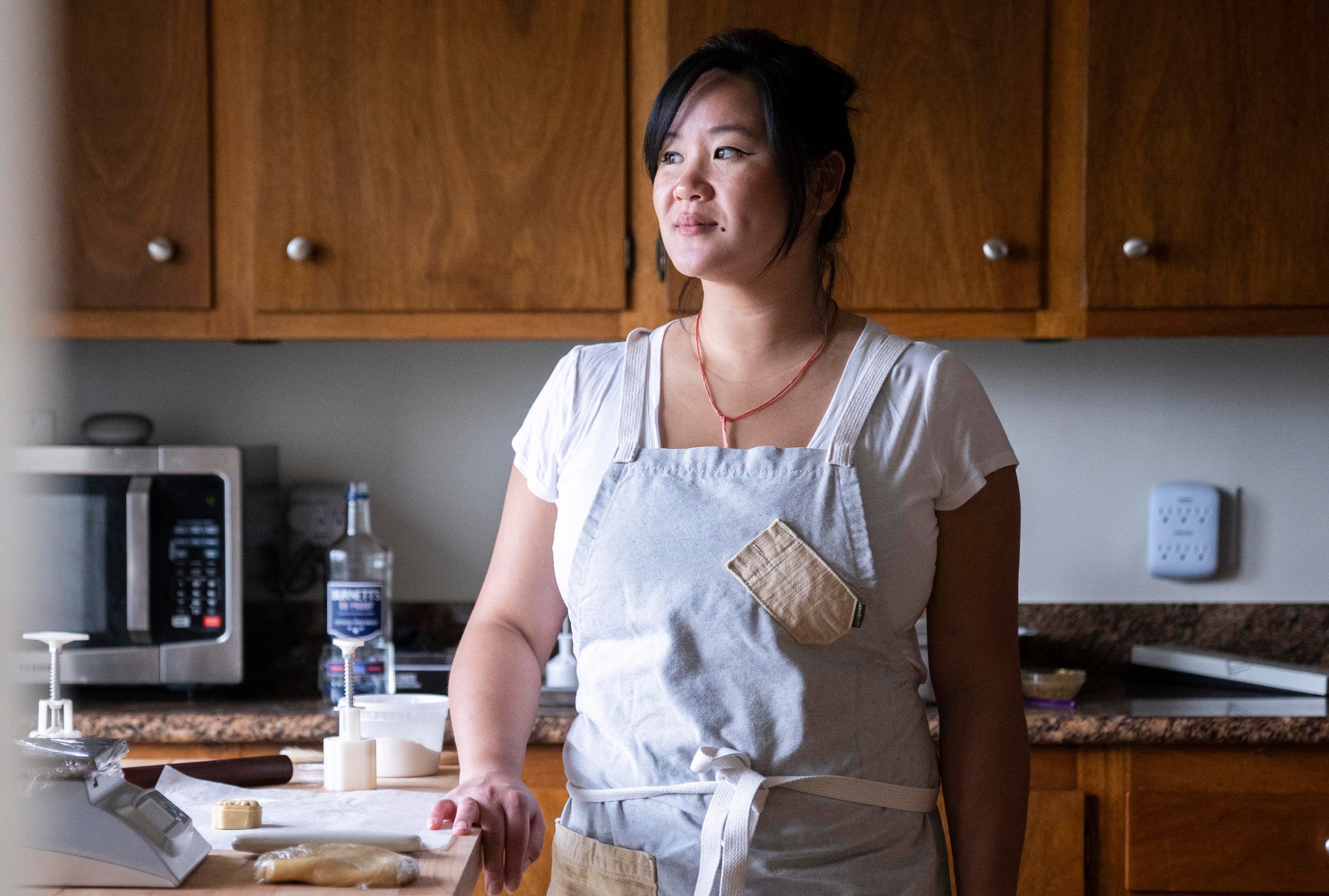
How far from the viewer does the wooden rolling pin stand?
3.21 feet

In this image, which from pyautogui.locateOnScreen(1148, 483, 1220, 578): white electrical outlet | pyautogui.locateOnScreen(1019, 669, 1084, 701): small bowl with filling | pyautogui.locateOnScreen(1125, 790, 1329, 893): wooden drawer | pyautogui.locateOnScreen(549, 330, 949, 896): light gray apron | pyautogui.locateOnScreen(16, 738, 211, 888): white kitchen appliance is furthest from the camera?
pyautogui.locateOnScreen(1148, 483, 1220, 578): white electrical outlet

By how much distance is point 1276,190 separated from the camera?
178 cm

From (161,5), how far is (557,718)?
118cm

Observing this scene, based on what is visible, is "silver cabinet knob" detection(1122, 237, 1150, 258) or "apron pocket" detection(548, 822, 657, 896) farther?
"silver cabinet knob" detection(1122, 237, 1150, 258)

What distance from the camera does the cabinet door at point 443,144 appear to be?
1792 millimetres

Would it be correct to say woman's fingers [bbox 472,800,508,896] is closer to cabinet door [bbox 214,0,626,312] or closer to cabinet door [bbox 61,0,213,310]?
cabinet door [bbox 214,0,626,312]

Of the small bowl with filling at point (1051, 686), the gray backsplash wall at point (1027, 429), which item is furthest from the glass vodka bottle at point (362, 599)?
the small bowl with filling at point (1051, 686)

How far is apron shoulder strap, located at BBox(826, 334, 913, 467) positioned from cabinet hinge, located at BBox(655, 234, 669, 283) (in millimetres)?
733

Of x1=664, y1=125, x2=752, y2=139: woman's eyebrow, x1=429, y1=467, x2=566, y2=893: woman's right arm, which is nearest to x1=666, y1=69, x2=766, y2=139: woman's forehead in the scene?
x1=664, y1=125, x2=752, y2=139: woman's eyebrow

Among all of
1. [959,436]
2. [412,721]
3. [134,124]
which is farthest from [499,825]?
[134,124]

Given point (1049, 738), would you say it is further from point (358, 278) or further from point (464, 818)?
point (358, 278)

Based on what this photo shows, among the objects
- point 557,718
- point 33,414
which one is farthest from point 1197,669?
point 33,414

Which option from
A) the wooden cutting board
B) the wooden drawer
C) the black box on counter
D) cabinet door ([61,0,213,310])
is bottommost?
the wooden drawer

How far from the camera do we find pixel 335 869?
75cm
